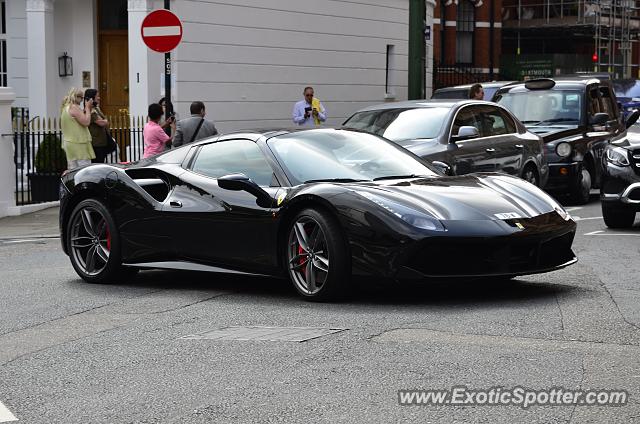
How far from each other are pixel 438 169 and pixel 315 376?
4.02 metres

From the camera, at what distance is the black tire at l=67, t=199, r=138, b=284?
34.0 feet

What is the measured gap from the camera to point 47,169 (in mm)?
19875

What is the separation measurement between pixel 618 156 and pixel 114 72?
45.4 feet

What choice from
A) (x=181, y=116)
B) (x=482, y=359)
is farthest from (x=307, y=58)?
(x=482, y=359)

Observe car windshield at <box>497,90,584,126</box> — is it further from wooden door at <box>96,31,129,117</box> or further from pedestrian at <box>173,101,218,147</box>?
wooden door at <box>96,31,129,117</box>

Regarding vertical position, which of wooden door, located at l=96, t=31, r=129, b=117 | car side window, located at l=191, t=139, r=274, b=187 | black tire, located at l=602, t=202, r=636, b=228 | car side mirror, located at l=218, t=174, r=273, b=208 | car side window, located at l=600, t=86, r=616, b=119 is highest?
wooden door, located at l=96, t=31, r=129, b=117

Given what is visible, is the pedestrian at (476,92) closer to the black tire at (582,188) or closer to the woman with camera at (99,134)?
the black tire at (582,188)

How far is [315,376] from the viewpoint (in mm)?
6285

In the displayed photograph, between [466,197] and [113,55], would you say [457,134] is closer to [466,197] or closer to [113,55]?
[466,197]

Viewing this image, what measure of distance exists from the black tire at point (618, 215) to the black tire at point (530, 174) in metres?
2.45

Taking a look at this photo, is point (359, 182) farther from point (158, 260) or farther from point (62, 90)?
point (62, 90)

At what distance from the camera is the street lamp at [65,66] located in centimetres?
2528

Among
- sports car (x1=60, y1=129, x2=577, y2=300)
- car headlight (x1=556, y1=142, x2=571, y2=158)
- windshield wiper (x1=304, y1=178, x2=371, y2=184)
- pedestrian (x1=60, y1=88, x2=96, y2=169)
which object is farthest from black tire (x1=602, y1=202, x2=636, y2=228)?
pedestrian (x1=60, y1=88, x2=96, y2=169)

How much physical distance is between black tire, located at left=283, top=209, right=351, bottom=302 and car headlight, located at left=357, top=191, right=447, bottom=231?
37 cm
